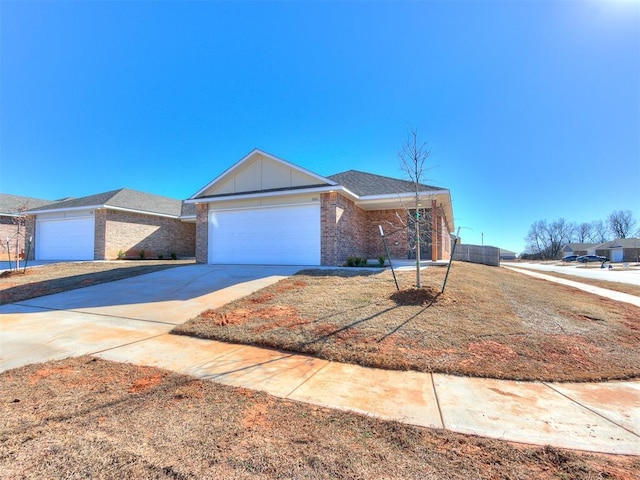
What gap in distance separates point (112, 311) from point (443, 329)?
757 cm

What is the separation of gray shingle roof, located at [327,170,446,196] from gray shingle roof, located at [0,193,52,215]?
24.8 metres

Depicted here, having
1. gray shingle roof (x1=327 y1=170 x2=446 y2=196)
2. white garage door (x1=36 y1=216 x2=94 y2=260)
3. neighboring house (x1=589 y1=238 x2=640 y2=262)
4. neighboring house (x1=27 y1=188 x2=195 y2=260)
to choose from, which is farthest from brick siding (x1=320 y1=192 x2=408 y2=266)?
neighboring house (x1=589 y1=238 x2=640 y2=262)

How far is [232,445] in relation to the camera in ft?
7.68

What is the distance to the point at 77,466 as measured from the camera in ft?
6.86

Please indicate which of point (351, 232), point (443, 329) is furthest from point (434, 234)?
point (443, 329)

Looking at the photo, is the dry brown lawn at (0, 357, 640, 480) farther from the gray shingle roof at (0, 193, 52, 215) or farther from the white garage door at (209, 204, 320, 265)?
the gray shingle roof at (0, 193, 52, 215)

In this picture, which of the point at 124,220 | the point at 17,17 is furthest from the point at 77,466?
the point at 124,220

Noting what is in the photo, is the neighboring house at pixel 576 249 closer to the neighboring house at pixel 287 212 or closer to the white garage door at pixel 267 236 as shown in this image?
the neighboring house at pixel 287 212

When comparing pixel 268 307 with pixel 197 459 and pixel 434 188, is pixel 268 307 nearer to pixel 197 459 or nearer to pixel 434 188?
pixel 197 459

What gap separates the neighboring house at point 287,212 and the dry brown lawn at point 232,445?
397 inches

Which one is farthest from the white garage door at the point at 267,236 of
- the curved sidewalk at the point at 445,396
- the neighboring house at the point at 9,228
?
the neighboring house at the point at 9,228

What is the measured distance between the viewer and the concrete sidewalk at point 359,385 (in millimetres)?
2740

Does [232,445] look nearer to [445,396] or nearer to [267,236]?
[445,396]

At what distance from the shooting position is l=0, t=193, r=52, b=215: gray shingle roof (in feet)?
76.0
